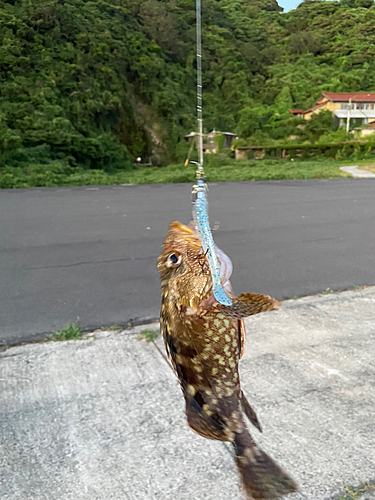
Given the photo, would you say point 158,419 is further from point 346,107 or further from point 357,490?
point 346,107

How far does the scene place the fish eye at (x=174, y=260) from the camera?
57 centimetres

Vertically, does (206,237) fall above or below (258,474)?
above

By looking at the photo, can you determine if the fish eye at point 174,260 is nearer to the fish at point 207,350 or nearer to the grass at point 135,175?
the fish at point 207,350

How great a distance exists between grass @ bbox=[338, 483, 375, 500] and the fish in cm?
176

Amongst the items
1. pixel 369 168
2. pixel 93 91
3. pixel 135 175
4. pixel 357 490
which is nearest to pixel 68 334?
pixel 357 490

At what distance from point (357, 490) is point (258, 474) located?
Result: 1.83 m

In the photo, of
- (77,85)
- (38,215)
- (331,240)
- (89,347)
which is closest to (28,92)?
(77,85)

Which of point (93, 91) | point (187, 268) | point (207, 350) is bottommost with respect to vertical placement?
point (207, 350)

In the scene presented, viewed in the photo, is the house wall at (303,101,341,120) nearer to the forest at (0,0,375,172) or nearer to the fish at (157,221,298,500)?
the forest at (0,0,375,172)

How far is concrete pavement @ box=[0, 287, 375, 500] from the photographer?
2.10 meters

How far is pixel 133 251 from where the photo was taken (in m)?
6.40

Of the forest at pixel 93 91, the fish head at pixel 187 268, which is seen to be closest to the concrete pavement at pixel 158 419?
the fish head at pixel 187 268

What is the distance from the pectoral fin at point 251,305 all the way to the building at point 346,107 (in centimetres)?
2952

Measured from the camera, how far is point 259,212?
9969mm
